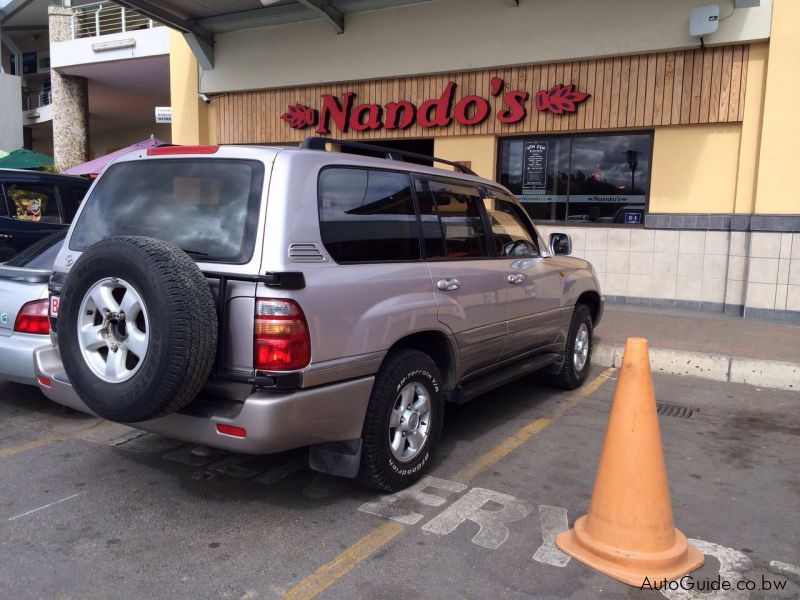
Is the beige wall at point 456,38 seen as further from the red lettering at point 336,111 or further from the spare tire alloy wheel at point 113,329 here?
the spare tire alloy wheel at point 113,329

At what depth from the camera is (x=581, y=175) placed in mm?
10844

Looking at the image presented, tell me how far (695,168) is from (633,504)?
7.97m

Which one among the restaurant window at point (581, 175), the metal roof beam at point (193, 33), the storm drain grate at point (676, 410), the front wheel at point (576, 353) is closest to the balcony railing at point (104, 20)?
the metal roof beam at point (193, 33)

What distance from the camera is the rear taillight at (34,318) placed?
4.94 meters

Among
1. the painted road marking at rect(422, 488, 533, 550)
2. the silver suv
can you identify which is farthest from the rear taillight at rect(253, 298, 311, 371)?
the painted road marking at rect(422, 488, 533, 550)

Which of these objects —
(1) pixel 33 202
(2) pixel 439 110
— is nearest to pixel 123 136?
(2) pixel 439 110

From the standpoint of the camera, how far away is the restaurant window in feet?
34.4

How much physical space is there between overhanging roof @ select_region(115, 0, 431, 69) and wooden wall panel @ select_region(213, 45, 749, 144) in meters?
1.27

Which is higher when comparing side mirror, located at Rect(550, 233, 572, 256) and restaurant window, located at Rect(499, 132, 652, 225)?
restaurant window, located at Rect(499, 132, 652, 225)

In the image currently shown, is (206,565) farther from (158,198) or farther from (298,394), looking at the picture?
(158,198)

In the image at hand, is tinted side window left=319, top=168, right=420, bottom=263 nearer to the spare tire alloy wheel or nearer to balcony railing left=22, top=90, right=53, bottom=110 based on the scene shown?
the spare tire alloy wheel

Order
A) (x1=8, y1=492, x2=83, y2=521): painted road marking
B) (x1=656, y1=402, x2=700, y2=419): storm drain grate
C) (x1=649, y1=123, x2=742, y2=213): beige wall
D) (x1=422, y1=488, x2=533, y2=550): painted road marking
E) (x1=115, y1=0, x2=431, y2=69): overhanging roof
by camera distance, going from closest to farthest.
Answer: (x1=422, y1=488, x2=533, y2=550): painted road marking, (x1=8, y1=492, x2=83, y2=521): painted road marking, (x1=656, y1=402, x2=700, y2=419): storm drain grate, (x1=649, y1=123, x2=742, y2=213): beige wall, (x1=115, y1=0, x2=431, y2=69): overhanging roof

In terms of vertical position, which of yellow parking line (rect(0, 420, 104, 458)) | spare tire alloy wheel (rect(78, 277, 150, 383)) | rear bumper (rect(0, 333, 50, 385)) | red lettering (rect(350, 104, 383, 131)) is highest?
red lettering (rect(350, 104, 383, 131))

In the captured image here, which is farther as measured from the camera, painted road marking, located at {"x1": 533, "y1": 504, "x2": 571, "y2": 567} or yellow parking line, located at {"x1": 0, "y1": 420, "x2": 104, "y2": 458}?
yellow parking line, located at {"x1": 0, "y1": 420, "x2": 104, "y2": 458}
